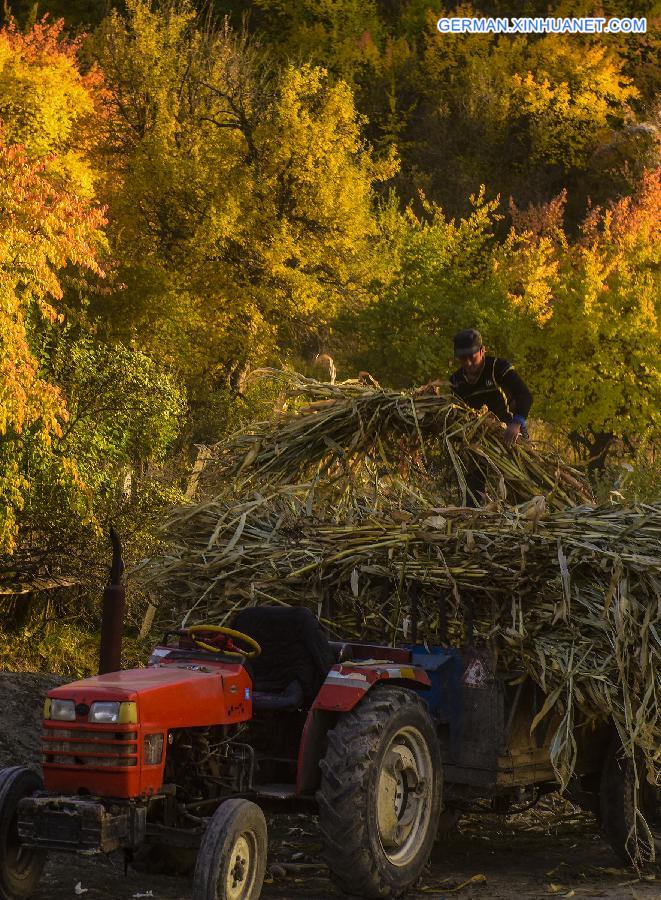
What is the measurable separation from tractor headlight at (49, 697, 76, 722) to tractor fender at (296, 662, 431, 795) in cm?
112

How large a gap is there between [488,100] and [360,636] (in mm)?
47379

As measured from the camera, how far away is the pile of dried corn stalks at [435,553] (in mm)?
6891

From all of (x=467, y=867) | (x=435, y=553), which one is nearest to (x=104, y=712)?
(x=435, y=553)

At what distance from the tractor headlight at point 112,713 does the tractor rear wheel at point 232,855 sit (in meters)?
0.56

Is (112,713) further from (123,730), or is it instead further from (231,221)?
(231,221)

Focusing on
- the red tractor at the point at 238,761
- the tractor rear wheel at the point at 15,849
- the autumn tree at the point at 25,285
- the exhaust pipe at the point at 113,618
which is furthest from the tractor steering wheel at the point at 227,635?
the autumn tree at the point at 25,285

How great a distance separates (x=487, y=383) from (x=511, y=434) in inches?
27.2

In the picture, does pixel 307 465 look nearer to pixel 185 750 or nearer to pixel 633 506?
pixel 633 506

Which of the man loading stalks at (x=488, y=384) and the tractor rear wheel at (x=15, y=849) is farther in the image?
the man loading stalks at (x=488, y=384)

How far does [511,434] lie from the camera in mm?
8820

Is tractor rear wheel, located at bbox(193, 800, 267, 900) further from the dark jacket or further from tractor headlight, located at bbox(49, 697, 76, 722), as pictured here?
the dark jacket

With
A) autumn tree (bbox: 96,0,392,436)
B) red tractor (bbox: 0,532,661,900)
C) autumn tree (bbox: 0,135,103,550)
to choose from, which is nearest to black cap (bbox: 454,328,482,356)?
red tractor (bbox: 0,532,661,900)

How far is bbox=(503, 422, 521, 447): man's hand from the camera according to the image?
28.9 feet

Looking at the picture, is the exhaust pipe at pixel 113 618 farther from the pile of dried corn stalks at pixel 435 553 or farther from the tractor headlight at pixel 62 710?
the tractor headlight at pixel 62 710
